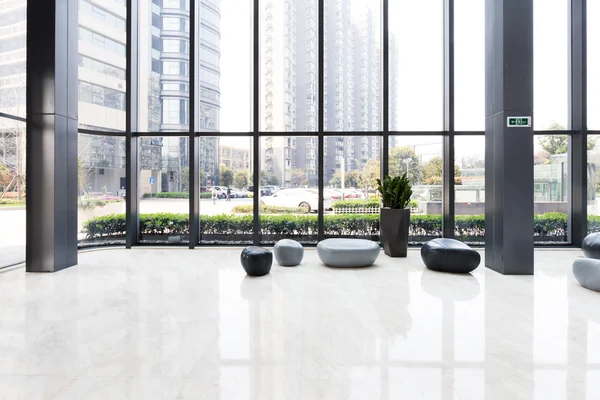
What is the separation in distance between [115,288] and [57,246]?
191 centimetres

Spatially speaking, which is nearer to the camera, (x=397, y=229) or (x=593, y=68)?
(x=397, y=229)

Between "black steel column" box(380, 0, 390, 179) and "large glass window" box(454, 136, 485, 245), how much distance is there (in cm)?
154

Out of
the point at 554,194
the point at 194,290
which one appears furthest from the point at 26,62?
the point at 554,194

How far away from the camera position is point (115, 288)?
480 cm

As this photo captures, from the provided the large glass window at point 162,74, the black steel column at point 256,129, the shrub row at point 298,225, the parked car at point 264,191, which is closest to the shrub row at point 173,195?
the shrub row at point 298,225

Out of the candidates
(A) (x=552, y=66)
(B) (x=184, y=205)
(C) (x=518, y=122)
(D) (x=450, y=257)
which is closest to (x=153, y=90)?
(B) (x=184, y=205)

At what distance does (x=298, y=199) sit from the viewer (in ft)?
26.3

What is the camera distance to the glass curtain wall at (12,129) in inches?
241

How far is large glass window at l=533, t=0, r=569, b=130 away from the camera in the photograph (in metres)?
7.69

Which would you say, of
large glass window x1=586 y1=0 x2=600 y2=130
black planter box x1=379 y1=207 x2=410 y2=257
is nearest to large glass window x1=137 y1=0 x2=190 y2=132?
black planter box x1=379 y1=207 x2=410 y2=257

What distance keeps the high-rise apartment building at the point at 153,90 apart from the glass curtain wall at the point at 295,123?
30mm

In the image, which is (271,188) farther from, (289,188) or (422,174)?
(422,174)

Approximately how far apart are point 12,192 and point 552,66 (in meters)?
11.2

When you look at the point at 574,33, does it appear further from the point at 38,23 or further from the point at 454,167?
the point at 38,23
